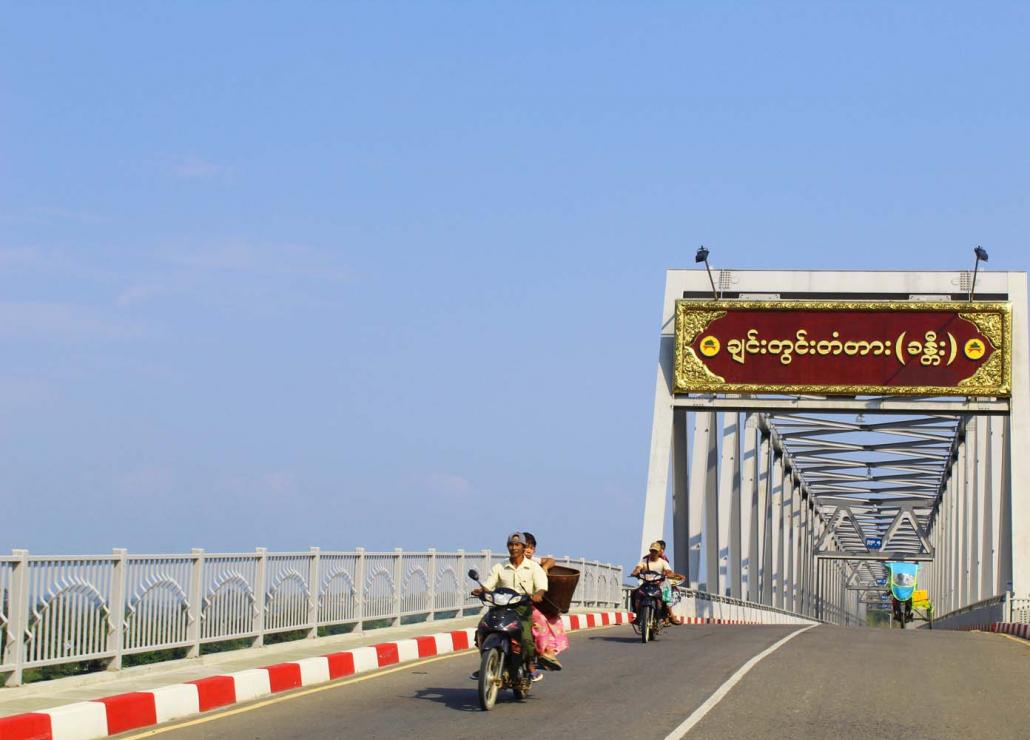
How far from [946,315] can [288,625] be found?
2511 centimetres

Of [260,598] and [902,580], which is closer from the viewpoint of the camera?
[260,598]

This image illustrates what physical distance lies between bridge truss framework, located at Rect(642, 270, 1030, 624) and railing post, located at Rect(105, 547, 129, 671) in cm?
2678

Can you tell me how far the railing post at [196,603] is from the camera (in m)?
15.3

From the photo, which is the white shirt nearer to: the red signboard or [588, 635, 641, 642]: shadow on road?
[588, 635, 641, 642]: shadow on road

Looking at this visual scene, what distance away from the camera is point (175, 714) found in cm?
1203

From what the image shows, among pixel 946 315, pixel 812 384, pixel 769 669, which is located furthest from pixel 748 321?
pixel 769 669

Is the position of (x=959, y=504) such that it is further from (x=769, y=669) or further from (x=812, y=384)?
(x=769, y=669)

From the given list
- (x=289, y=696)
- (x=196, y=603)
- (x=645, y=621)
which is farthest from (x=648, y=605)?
(x=289, y=696)

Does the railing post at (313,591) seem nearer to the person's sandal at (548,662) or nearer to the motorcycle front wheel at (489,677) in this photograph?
the person's sandal at (548,662)

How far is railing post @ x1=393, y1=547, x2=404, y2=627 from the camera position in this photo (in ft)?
70.7

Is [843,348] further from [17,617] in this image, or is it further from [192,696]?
[17,617]

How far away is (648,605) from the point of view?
2180cm

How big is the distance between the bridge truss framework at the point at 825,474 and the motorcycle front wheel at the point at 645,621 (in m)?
17.7

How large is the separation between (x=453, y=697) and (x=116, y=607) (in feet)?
10.7
